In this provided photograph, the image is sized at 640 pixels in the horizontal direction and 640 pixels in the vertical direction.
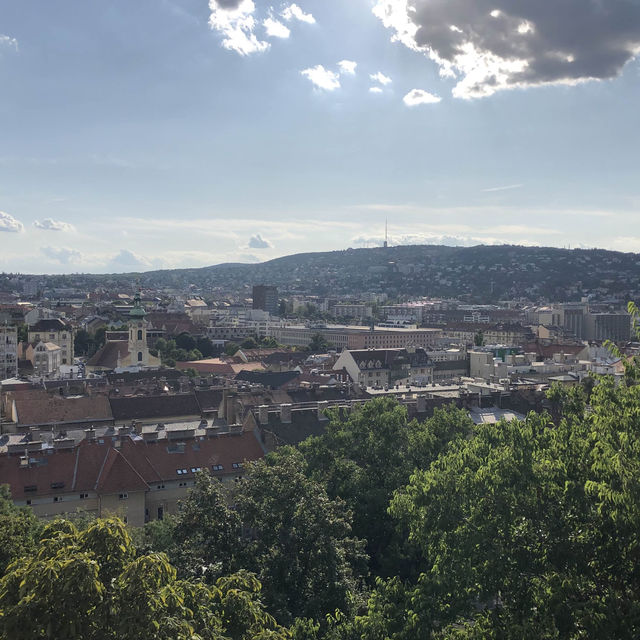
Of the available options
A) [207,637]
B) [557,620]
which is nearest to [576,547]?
[557,620]

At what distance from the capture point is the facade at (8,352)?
105562mm

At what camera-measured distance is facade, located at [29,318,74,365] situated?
4798 inches

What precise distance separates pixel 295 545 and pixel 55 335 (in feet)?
347

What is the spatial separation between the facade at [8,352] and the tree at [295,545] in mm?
86831

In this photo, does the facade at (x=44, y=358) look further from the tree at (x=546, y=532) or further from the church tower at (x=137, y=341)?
the tree at (x=546, y=532)

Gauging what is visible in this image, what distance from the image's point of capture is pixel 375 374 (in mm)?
105750

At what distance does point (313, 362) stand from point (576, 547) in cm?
9871

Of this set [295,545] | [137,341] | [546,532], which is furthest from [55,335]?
[546,532]

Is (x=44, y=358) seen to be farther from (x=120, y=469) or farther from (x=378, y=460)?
(x=378, y=460)

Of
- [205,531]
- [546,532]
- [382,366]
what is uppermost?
[546,532]

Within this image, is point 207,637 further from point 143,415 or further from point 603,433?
point 143,415

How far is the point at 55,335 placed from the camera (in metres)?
123

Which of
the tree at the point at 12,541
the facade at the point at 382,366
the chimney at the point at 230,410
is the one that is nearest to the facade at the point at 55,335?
the facade at the point at 382,366

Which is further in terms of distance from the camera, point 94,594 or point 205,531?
point 205,531
